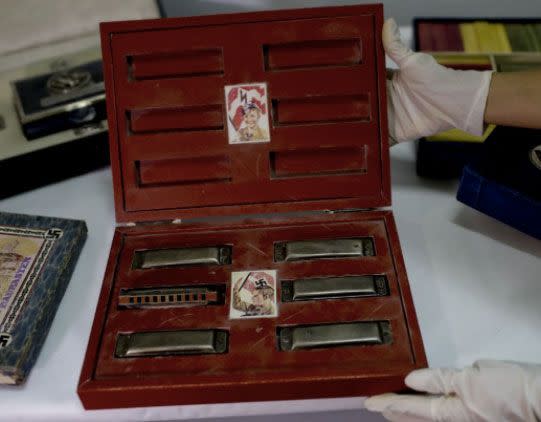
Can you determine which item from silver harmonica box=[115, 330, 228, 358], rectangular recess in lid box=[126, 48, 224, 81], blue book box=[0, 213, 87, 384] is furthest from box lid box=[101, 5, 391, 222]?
silver harmonica box=[115, 330, 228, 358]

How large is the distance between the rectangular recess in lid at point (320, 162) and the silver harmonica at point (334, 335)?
0.24 metres

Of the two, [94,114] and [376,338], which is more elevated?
[94,114]

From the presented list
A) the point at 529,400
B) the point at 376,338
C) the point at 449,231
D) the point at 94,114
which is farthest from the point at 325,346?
the point at 94,114

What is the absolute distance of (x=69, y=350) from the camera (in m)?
0.80

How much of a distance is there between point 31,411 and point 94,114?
1.68 ft

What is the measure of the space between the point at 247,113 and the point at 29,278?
383 mm

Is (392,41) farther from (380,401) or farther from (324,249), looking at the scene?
(380,401)

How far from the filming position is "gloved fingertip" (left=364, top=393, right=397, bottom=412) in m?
0.69

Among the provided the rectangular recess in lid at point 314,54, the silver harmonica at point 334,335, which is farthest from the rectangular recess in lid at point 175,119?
the silver harmonica at point 334,335

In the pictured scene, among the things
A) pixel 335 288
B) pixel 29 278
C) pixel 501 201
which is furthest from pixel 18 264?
pixel 501 201

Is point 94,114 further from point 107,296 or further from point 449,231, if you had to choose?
point 449,231

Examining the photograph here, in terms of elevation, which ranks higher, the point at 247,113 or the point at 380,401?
the point at 247,113

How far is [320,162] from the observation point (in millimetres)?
874

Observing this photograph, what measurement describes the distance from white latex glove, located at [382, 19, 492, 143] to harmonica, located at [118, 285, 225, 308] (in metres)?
0.41
